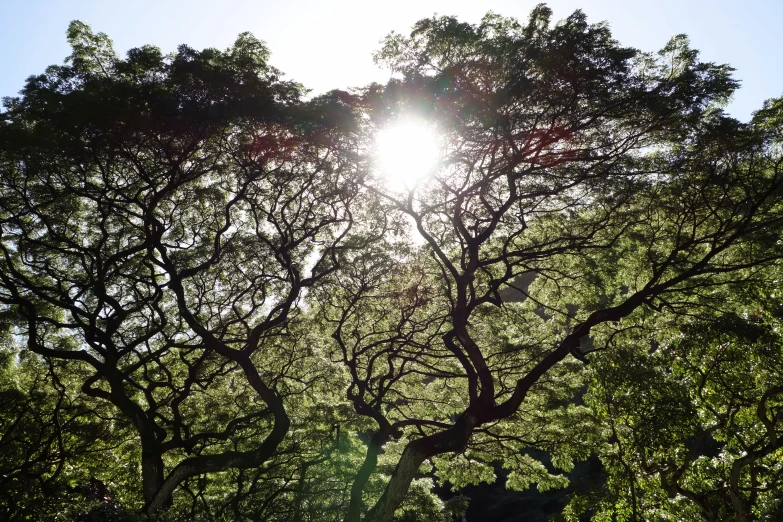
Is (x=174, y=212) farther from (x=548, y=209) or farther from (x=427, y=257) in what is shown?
(x=548, y=209)

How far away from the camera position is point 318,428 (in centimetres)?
1464

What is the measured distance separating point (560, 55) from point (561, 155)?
7.27 ft

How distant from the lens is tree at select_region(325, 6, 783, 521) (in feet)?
28.6

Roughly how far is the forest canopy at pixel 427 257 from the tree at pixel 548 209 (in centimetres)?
6

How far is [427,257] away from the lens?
41.8 ft

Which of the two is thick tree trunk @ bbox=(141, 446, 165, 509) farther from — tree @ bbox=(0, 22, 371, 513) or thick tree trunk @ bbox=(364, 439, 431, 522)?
thick tree trunk @ bbox=(364, 439, 431, 522)

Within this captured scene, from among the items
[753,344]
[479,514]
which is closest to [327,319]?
[753,344]

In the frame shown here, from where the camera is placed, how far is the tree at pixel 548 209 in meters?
8.71

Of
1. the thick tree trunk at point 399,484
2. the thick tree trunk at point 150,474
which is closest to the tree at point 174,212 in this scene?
the thick tree trunk at point 150,474

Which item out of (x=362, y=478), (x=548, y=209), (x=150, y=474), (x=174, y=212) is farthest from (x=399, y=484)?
(x=174, y=212)

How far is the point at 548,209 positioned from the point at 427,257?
3170 mm

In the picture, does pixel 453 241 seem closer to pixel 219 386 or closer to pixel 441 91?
pixel 441 91

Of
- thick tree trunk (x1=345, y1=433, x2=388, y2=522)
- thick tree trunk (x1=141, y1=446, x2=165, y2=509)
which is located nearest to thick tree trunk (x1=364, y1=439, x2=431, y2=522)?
thick tree trunk (x1=345, y1=433, x2=388, y2=522)

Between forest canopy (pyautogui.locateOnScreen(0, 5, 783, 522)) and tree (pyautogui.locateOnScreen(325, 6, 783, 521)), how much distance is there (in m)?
0.06
